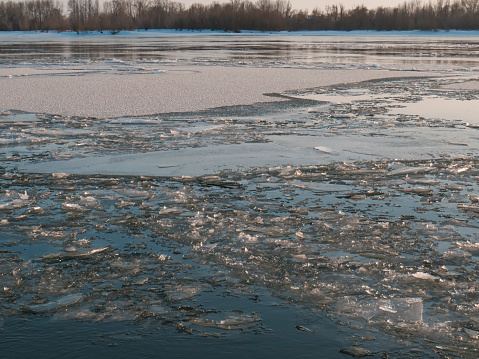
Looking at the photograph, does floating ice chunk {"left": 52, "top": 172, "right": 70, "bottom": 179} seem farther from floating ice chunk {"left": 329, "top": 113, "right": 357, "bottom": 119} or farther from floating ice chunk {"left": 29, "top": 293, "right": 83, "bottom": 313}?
floating ice chunk {"left": 329, "top": 113, "right": 357, "bottom": 119}

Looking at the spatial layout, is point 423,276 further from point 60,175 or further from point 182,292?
point 60,175

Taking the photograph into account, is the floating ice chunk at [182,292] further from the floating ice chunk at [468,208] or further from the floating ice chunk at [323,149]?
the floating ice chunk at [323,149]

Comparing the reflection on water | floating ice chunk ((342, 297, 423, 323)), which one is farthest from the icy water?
the reflection on water

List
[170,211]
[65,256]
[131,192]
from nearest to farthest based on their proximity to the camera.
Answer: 1. [65,256]
2. [170,211]
3. [131,192]

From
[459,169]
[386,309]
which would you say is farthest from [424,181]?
[386,309]

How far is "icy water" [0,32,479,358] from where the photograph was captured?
2.32 meters

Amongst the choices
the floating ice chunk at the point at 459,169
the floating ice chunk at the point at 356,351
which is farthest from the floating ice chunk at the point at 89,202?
the floating ice chunk at the point at 459,169

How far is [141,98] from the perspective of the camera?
950 cm

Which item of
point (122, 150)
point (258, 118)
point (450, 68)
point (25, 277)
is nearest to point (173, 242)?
point (25, 277)

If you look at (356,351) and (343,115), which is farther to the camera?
(343,115)

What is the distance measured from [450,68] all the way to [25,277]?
15.4 m

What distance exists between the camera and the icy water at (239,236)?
232 centimetres

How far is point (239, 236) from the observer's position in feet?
11.3

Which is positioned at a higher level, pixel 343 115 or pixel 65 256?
pixel 343 115
